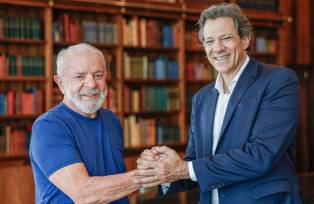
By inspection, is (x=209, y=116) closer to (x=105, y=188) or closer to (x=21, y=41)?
(x=105, y=188)

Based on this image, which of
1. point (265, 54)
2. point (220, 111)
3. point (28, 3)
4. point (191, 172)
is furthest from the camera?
point (265, 54)

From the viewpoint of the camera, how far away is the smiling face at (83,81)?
2.13 metres

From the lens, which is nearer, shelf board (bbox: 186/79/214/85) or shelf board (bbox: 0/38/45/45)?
shelf board (bbox: 0/38/45/45)

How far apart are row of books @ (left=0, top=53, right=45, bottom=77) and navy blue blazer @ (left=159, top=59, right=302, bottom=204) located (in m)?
3.65

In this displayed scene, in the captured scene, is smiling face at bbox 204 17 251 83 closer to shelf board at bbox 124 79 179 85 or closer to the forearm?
the forearm

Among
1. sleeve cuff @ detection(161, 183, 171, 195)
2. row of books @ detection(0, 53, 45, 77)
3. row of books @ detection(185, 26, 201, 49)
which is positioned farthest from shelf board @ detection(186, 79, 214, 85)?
sleeve cuff @ detection(161, 183, 171, 195)

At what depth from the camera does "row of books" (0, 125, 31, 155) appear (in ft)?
17.1

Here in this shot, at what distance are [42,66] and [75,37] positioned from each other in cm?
52

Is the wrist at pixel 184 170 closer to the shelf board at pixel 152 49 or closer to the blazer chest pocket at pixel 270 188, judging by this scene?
the blazer chest pocket at pixel 270 188

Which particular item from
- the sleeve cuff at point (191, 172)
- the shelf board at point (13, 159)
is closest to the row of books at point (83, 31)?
the shelf board at point (13, 159)

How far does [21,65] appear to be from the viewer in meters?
5.31

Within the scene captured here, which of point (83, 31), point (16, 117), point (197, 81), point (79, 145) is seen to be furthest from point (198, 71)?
point (79, 145)

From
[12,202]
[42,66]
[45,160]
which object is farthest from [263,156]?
[42,66]

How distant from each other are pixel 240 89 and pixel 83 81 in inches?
26.7
